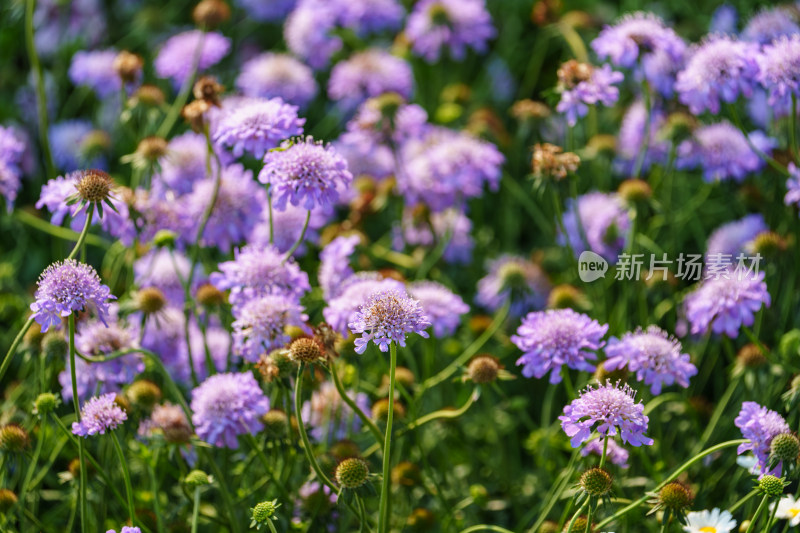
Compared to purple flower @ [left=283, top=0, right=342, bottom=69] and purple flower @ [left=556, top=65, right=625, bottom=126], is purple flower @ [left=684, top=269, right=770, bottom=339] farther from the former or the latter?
purple flower @ [left=283, top=0, right=342, bottom=69]

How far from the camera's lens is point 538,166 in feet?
9.08

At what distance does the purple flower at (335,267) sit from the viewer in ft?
8.98

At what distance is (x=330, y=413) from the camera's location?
2.79 m

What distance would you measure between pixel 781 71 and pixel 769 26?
858 millimetres

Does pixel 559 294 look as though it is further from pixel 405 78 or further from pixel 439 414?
pixel 405 78

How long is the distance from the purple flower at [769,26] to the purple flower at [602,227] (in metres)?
0.83

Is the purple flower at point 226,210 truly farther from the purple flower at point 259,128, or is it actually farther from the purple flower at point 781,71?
the purple flower at point 781,71

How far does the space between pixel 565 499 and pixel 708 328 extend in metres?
0.73

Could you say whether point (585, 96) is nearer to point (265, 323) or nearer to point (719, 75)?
point (719, 75)

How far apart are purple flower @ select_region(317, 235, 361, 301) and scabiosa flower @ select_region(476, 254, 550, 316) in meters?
0.59

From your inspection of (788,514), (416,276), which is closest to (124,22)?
(416,276)
